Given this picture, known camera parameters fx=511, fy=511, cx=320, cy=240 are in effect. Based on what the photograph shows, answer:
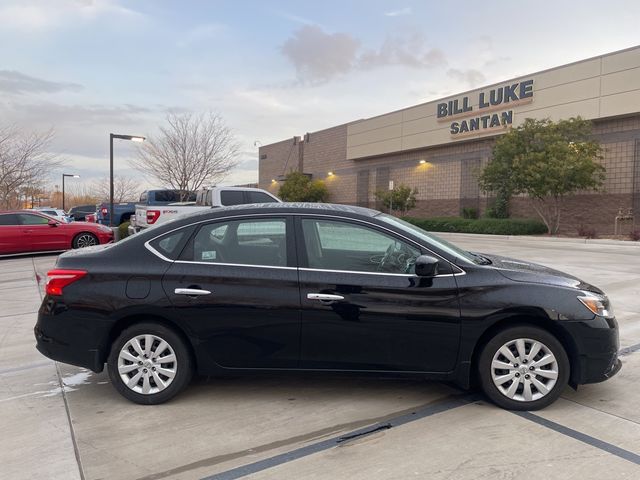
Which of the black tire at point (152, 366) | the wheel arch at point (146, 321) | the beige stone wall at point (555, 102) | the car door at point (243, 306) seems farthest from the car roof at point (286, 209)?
the beige stone wall at point (555, 102)

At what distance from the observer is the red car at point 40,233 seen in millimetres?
14781

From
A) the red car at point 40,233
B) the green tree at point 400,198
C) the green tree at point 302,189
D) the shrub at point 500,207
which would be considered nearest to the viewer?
the red car at point 40,233

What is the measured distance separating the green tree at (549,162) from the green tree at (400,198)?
789 cm

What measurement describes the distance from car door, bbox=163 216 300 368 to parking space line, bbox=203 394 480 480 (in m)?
0.75

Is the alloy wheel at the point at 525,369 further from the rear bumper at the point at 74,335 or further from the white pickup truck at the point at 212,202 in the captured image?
the white pickup truck at the point at 212,202

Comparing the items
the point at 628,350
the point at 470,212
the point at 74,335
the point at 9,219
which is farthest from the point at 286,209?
the point at 470,212

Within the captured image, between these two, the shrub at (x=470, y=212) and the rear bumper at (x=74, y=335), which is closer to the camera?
the rear bumper at (x=74, y=335)

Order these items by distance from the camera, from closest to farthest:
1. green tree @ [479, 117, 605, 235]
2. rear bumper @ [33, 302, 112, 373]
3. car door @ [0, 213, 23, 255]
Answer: rear bumper @ [33, 302, 112, 373]
car door @ [0, 213, 23, 255]
green tree @ [479, 117, 605, 235]

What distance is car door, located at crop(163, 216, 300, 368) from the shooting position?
4012 millimetres

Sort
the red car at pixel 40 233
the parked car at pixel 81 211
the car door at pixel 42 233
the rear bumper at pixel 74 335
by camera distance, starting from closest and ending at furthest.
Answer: the rear bumper at pixel 74 335
the red car at pixel 40 233
the car door at pixel 42 233
the parked car at pixel 81 211

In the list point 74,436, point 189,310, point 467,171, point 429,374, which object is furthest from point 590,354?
point 467,171

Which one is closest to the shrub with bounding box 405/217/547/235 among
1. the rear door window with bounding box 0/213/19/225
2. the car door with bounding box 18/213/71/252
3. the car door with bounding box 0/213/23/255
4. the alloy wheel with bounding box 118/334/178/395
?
the car door with bounding box 18/213/71/252

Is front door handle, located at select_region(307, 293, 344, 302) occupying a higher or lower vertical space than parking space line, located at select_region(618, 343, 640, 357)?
higher

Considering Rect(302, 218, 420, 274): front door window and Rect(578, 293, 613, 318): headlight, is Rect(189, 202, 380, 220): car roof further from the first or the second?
Rect(578, 293, 613, 318): headlight
